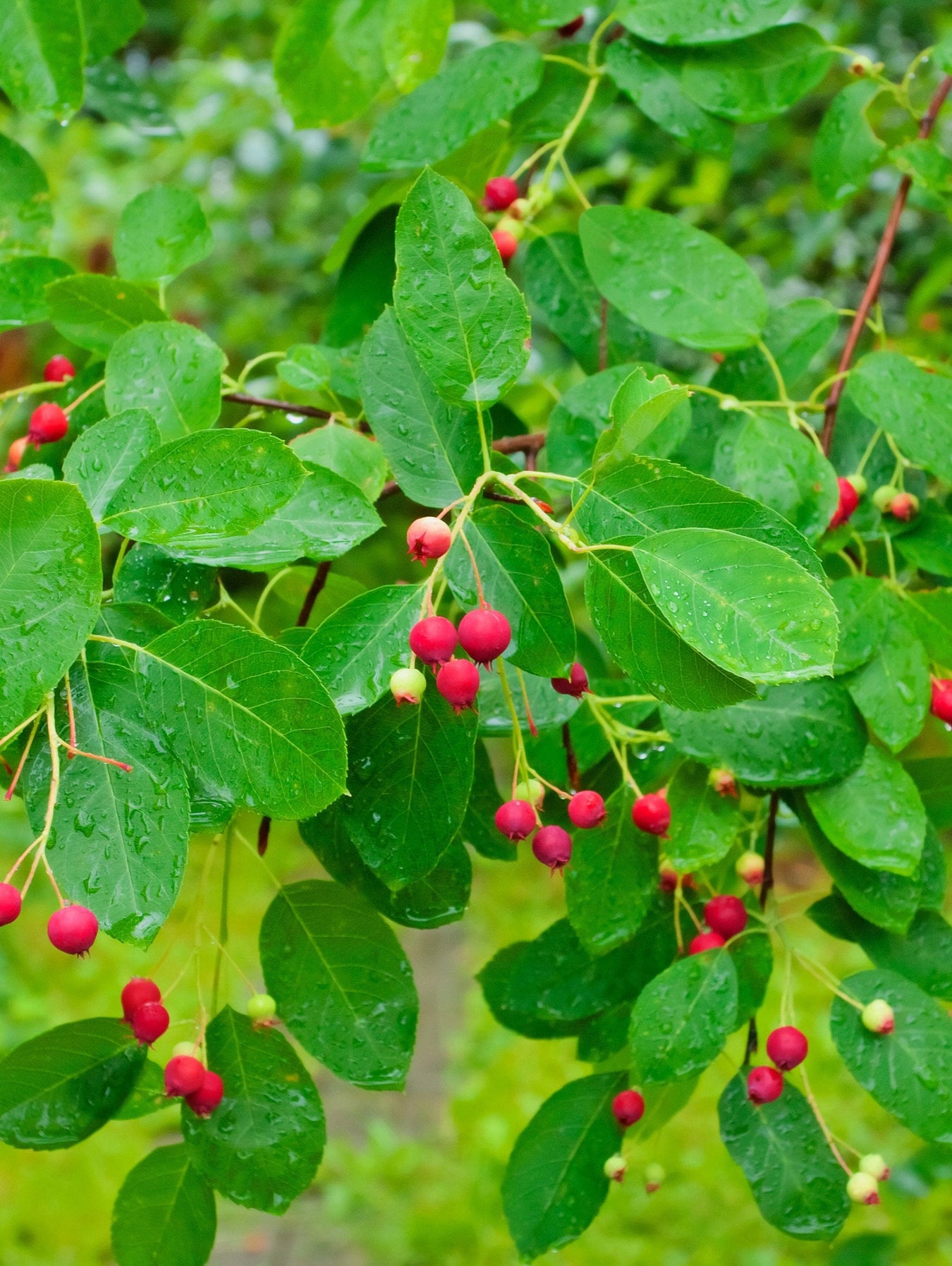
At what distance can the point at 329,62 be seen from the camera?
109 cm

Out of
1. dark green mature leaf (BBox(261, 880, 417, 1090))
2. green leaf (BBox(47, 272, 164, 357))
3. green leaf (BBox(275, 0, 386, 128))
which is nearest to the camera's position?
dark green mature leaf (BBox(261, 880, 417, 1090))

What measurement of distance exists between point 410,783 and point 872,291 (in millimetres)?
699

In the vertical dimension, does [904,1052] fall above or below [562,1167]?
above

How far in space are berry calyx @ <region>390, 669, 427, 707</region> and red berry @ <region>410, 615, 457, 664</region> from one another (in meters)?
0.02

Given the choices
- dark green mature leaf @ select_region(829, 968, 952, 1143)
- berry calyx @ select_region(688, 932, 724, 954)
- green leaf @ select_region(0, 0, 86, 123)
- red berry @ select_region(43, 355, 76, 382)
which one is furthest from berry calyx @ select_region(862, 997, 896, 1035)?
green leaf @ select_region(0, 0, 86, 123)

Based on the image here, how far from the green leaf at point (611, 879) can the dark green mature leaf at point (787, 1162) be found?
16 centimetres

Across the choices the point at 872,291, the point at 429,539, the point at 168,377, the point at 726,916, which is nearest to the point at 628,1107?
the point at 726,916

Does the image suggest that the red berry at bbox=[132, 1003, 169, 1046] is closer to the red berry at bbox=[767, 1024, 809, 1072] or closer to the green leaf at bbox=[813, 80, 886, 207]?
the red berry at bbox=[767, 1024, 809, 1072]

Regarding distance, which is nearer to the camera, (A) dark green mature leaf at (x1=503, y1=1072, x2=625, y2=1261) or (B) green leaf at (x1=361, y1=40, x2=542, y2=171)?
(A) dark green mature leaf at (x1=503, y1=1072, x2=625, y2=1261)

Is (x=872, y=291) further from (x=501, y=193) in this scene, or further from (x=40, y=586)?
(x=40, y=586)

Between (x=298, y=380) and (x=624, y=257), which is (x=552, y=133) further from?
(x=298, y=380)

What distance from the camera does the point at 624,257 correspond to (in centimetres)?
94

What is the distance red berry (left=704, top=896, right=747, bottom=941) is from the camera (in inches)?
32.6

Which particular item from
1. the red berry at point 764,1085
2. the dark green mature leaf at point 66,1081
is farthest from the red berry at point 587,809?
the dark green mature leaf at point 66,1081
